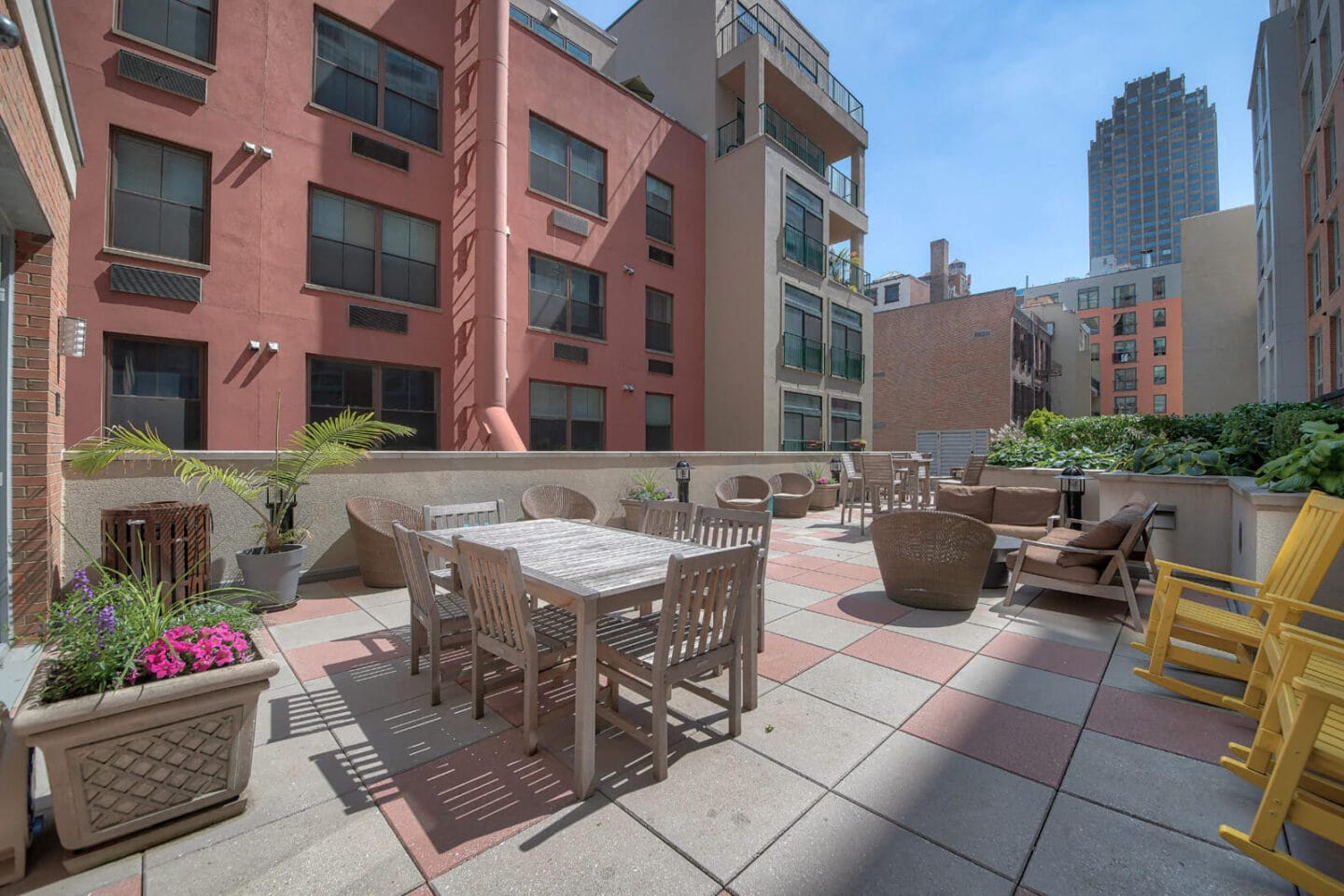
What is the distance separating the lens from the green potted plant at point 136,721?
1.96 m

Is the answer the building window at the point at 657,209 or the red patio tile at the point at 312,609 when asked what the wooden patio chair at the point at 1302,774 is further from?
the building window at the point at 657,209

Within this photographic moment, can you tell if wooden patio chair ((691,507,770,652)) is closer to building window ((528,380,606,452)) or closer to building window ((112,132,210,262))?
building window ((528,380,606,452))

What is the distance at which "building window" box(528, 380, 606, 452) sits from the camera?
1216cm

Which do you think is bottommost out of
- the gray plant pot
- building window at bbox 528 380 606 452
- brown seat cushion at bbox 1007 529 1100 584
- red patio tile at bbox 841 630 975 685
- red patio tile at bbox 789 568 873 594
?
red patio tile at bbox 841 630 975 685

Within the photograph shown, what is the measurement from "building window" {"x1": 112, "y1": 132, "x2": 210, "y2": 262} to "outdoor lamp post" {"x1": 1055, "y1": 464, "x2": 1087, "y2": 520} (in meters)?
12.7

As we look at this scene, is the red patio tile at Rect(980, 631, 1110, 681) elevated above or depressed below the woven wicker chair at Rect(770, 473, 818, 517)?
below

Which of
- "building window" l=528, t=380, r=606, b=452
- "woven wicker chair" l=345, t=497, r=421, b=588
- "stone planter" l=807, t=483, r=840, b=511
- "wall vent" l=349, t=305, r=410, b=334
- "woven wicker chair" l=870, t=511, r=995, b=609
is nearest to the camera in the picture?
"woven wicker chair" l=870, t=511, r=995, b=609

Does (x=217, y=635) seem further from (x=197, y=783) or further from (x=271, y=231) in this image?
(x=271, y=231)

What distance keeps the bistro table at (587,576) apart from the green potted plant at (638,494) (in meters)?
4.22

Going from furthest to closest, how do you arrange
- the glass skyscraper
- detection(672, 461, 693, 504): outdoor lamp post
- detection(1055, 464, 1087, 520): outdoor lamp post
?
the glass skyscraper < detection(672, 461, 693, 504): outdoor lamp post < detection(1055, 464, 1087, 520): outdoor lamp post

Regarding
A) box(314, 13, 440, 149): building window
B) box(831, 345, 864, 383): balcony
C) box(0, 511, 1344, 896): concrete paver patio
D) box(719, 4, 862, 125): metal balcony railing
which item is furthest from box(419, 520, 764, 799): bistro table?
box(719, 4, 862, 125): metal balcony railing

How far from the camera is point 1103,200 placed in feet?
414

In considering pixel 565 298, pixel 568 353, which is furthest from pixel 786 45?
pixel 568 353

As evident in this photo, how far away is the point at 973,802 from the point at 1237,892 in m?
0.79
